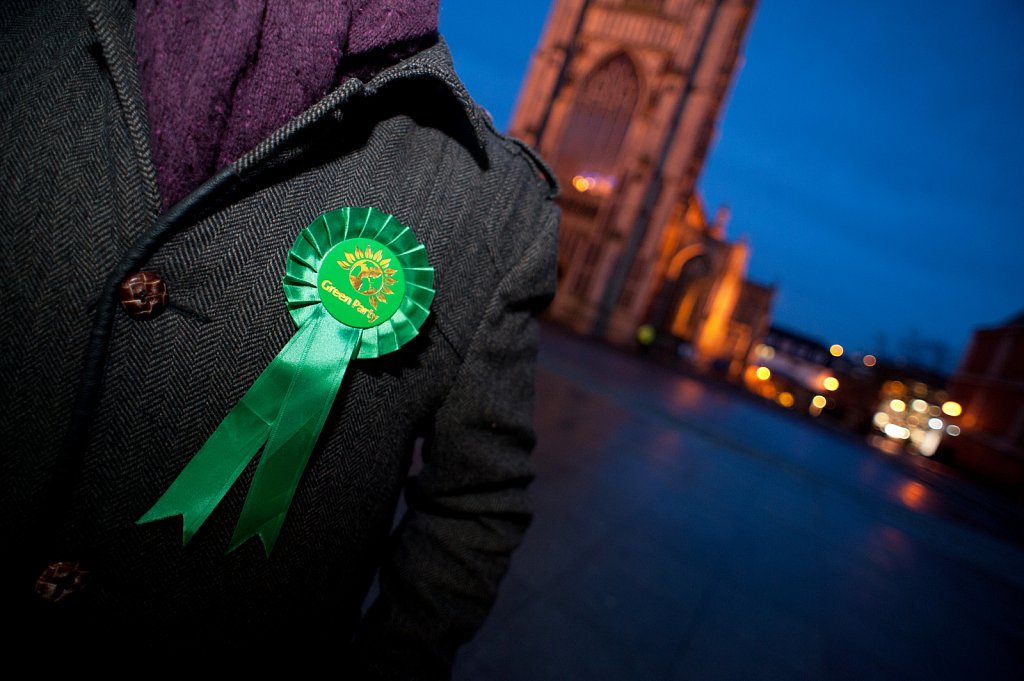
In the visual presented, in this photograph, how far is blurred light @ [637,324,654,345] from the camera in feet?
74.4

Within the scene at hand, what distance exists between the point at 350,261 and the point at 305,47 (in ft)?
1.16

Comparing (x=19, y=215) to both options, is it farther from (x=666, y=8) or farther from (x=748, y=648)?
(x=666, y=8)

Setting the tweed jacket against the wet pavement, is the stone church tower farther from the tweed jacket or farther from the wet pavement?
the tweed jacket

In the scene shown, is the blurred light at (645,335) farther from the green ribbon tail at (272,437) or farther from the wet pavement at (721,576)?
the green ribbon tail at (272,437)

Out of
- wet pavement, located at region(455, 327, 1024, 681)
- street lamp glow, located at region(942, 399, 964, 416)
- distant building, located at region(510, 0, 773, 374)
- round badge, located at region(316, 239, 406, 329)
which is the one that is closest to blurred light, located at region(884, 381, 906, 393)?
street lamp glow, located at region(942, 399, 964, 416)

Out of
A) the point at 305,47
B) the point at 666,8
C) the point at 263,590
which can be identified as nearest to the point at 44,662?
the point at 263,590

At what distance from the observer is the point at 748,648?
2803 mm

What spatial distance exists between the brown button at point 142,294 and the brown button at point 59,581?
1.29 ft

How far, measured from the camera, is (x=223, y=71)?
2.35ft

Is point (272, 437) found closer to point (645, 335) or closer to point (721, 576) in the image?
point (721, 576)

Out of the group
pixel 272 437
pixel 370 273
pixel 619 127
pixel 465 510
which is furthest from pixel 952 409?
pixel 272 437

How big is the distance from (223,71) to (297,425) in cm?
57

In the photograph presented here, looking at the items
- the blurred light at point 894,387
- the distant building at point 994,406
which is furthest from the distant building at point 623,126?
the blurred light at point 894,387

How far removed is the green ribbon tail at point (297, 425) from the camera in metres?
0.76
